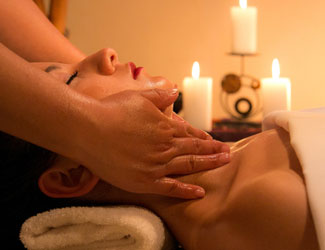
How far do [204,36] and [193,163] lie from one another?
1.56 metres

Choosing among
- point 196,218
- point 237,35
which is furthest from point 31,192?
point 237,35

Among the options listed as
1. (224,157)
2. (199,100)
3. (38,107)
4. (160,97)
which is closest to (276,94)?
(199,100)

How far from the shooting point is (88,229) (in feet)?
2.52

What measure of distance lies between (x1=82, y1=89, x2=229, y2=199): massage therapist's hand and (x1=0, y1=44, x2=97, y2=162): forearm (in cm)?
4

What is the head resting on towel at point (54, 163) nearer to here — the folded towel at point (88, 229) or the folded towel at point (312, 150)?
the folded towel at point (88, 229)

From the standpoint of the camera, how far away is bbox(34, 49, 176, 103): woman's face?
2.69ft

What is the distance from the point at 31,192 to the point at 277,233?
0.49 m

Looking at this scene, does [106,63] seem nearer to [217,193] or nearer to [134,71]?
[134,71]

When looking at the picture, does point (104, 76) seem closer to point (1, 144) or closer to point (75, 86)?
point (75, 86)

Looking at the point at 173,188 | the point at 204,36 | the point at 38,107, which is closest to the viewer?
the point at 38,107

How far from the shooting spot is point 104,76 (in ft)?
2.77

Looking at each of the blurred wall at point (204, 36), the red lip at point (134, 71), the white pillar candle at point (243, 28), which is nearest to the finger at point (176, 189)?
the red lip at point (134, 71)

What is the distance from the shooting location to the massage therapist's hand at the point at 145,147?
0.69 metres

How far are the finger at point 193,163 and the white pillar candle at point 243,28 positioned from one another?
938 millimetres
